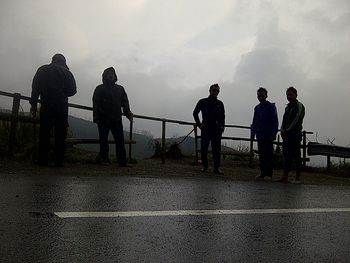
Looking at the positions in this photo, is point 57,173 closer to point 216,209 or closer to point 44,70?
point 44,70

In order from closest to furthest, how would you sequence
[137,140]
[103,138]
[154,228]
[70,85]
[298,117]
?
1. [154,228]
2. [70,85]
3. [298,117]
4. [103,138]
5. [137,140]

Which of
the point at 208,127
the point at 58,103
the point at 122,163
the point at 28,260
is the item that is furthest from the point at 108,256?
the point at 208,127

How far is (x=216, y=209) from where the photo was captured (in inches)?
198

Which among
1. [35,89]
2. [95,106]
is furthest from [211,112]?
[35,89]

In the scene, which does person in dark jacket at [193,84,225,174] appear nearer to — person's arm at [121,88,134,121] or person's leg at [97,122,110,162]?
person's arm at [121,88,134,121]

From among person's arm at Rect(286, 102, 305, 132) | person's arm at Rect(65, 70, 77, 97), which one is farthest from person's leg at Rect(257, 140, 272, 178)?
Result: person's arm at Rect(65, 70, 77, 97)

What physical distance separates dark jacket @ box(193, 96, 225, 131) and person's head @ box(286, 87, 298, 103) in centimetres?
155

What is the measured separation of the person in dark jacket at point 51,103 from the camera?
8047 mm

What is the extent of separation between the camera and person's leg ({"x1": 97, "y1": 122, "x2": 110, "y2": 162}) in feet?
30.2

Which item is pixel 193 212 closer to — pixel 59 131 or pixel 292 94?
pixel 59 131

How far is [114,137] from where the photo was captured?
9305 mm

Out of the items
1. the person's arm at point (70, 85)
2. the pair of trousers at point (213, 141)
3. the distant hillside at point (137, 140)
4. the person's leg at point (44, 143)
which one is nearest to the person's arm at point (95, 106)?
the person's arm at point (70, 85)

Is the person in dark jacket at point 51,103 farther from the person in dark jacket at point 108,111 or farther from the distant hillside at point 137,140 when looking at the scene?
the distant hillside at point 137,140

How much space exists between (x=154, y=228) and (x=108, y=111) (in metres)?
5.49
